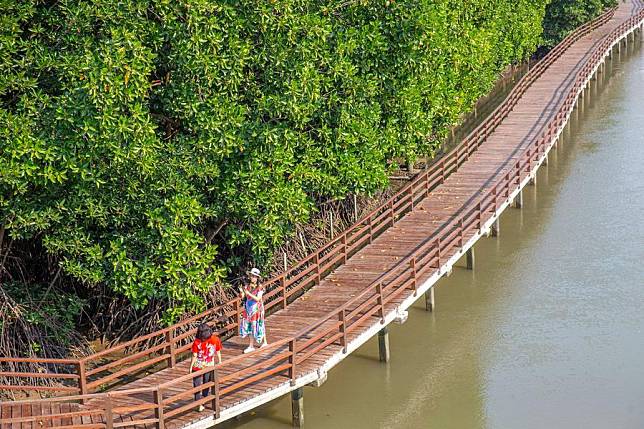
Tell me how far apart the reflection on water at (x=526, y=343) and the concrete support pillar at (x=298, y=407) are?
0.86ft

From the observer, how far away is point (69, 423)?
49.8 ft

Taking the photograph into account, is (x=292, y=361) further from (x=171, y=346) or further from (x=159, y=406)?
(x=159, y=406)

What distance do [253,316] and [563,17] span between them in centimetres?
3570

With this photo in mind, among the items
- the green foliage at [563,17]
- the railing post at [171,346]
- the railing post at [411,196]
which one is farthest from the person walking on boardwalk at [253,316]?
the green foliage at [563,17]

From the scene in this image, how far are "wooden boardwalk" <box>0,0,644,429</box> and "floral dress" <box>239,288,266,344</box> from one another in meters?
0.33

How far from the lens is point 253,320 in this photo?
17.2m

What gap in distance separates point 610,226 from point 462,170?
13.5 ft

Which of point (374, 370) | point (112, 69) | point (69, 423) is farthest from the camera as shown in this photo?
point (374, 370)

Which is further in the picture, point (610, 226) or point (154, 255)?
point (610, 226)

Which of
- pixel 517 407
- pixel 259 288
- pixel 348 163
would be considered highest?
pixel 348 163

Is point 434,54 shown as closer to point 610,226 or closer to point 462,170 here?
point 462,170

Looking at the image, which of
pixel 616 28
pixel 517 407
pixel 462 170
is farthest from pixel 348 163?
pixel 616 28

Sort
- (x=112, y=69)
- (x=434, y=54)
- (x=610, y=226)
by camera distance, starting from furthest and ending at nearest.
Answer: (x=610, y=226) → (x=434, y=54) → (x=112, y=69)

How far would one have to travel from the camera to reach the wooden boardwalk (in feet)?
50.8
